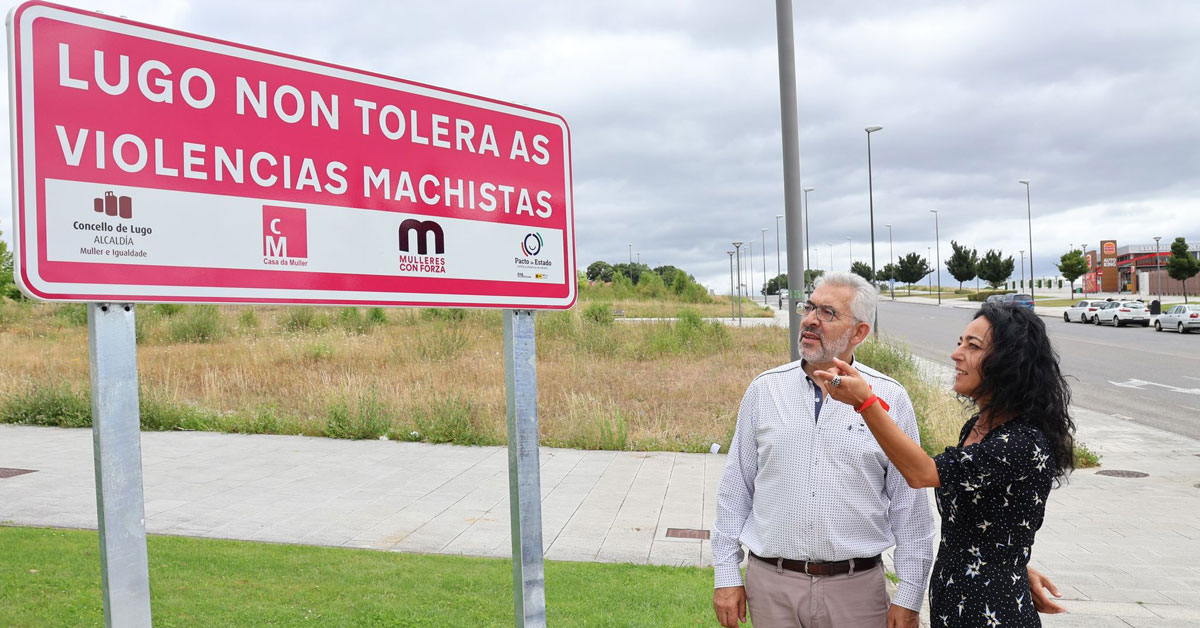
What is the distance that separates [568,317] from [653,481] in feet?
47.9

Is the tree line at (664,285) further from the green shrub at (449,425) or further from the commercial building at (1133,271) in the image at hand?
the commercial building at (1133,271)

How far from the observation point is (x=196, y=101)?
2.13 metres

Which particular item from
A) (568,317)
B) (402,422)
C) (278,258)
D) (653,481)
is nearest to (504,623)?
(278,258)

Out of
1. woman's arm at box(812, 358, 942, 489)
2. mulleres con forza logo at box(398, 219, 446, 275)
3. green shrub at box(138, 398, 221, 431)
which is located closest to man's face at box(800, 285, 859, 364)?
woman's arm at box(812, 358, 942, 489)

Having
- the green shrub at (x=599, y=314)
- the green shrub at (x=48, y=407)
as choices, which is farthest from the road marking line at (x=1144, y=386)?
the green shrub at (x=48, y=407)

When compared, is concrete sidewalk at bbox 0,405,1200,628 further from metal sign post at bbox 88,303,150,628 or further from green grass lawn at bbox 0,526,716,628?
metal sign post at bbox 88,303,150,628

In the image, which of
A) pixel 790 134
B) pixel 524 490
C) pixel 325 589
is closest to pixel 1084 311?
pixel 790 134

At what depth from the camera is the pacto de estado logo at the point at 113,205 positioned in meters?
1.91

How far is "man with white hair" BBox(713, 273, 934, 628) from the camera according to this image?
2.55 meters

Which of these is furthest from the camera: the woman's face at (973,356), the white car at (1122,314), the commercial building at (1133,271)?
the commercial building at (1133,271)

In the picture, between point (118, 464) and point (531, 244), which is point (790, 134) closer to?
point (531, 244)

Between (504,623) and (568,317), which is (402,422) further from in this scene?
(568,317)

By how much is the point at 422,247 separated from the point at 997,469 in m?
1.77

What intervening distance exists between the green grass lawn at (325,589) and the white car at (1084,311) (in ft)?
149
